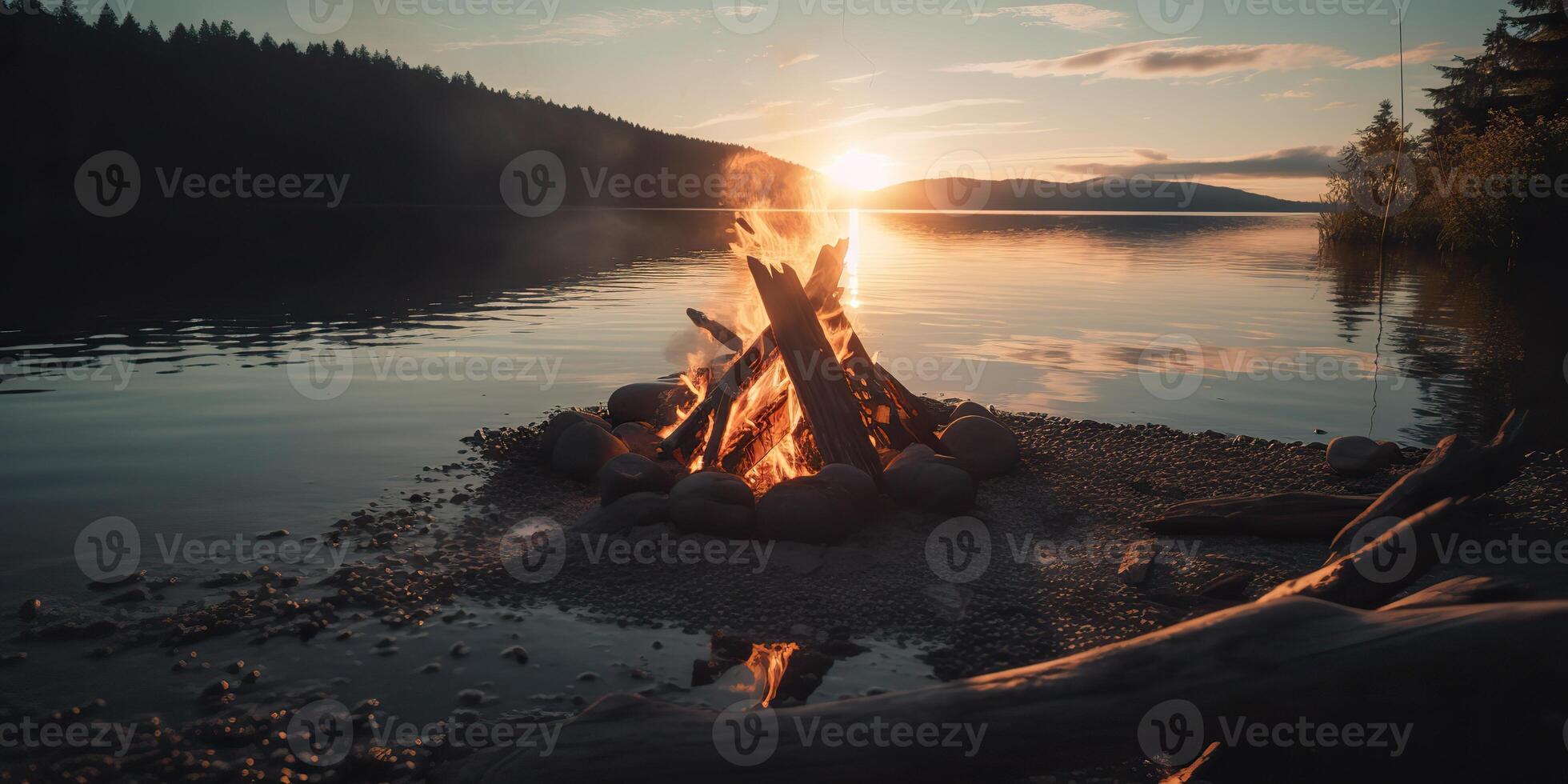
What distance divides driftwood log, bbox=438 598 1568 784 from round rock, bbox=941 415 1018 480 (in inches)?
224

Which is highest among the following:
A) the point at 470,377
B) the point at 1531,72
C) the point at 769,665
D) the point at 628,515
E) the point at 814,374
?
the point at 1531,72

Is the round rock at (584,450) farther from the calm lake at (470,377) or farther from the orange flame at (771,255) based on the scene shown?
the calm lake at (470,377)

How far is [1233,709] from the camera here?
3.71 metres

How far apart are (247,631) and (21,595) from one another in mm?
2082

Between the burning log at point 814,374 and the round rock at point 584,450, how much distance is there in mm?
2206

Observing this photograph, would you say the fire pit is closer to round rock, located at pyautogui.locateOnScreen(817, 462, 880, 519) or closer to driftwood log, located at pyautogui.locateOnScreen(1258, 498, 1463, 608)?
round rock, located at pyautogui.locateOnScreen(817, 462, 880, 519)

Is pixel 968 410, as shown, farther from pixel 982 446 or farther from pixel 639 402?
pixel 639 402

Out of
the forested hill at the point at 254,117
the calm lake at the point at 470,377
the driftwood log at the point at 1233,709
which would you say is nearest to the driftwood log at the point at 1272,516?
the calm lake at the point at 470,377

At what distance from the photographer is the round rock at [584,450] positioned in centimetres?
962

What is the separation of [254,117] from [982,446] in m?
111

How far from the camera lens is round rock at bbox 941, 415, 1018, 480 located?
31.8ft

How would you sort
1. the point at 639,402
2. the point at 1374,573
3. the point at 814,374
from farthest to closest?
the point at 639,402 → the point at 814,374 → the point at 1374,573

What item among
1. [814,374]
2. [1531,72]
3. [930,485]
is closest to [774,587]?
[930,485]

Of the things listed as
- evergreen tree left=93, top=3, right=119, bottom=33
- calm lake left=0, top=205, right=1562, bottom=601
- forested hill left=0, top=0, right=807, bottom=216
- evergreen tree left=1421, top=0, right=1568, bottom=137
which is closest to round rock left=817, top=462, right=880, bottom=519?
calm lake left=0, top=205, right=1562, bottom=601
